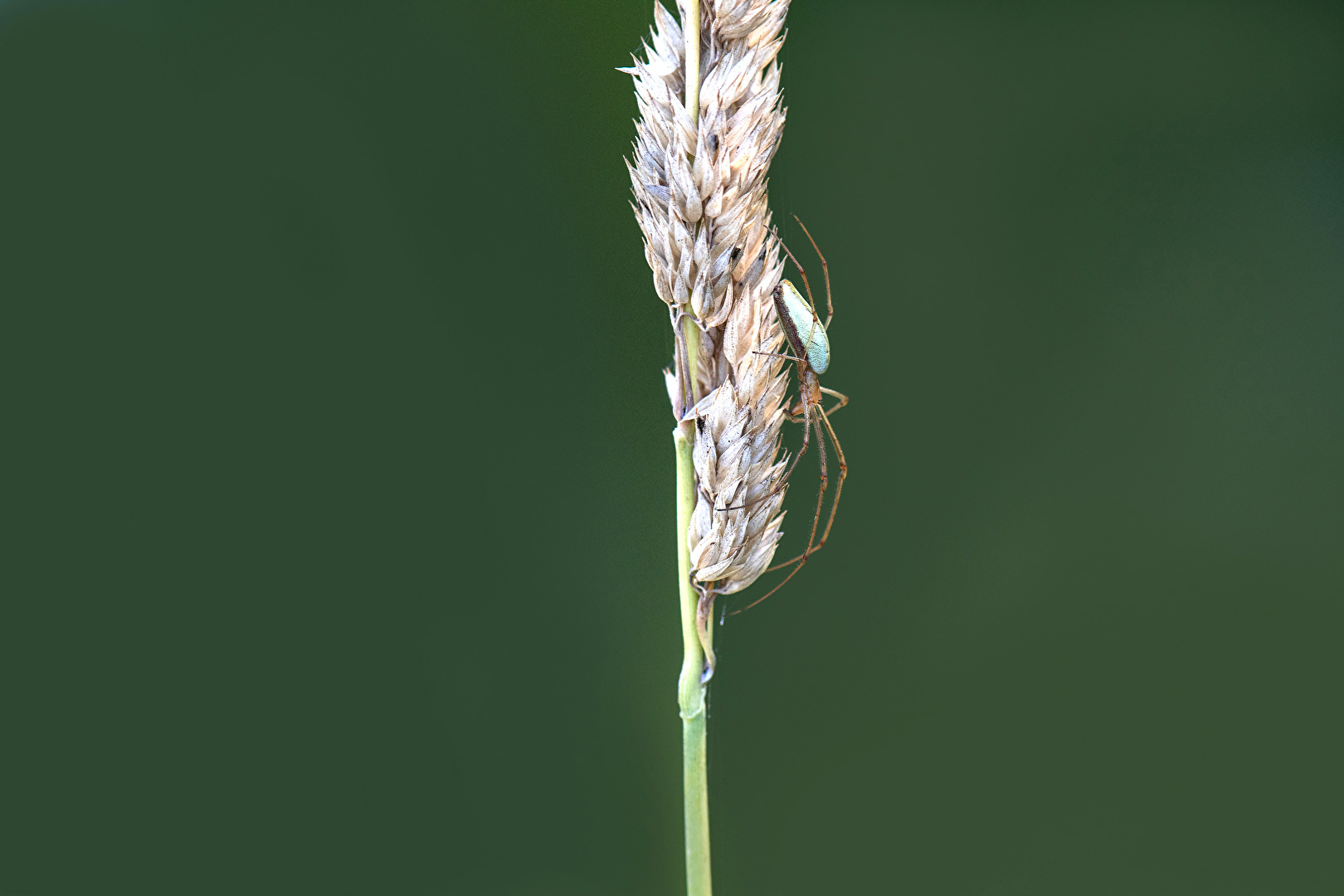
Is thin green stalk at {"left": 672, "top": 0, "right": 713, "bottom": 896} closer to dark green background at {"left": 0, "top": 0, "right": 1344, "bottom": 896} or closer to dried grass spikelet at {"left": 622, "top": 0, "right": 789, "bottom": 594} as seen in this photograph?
dried grass spikelet at {"left": 622, "top": 0, "right": 789, "bottom": 594}

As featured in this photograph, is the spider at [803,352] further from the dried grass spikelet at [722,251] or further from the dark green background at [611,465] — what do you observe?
the dark green background at [611,465]

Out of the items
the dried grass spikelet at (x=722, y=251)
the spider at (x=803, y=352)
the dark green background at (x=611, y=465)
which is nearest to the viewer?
the dried grass spikelet at (x=722, y=251)

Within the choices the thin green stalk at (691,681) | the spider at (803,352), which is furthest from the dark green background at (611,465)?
the thin green stalk at (691,681)

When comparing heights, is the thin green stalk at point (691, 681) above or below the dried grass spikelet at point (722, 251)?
below

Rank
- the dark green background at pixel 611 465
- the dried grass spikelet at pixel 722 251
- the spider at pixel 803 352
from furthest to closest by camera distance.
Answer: the dark green background at pixel 611 465
the spider at pixel 803 352
the dried grass spikelet at pixel 722 251

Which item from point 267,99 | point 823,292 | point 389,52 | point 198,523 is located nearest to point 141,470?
point 198,523

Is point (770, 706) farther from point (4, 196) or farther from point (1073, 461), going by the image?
point (4, 196)
